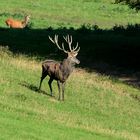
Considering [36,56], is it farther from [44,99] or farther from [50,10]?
[50,10]

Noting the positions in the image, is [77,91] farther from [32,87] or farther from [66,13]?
[66,13]

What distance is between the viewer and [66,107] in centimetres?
2152

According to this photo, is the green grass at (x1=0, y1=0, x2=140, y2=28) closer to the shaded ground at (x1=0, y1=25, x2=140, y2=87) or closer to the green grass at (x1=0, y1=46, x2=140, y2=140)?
the shaded ground at (x1=0, y1=25, x2=140, y2=87)

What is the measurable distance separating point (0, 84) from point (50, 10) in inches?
1596

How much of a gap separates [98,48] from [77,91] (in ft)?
45.6

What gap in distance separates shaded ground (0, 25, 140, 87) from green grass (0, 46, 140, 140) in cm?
321

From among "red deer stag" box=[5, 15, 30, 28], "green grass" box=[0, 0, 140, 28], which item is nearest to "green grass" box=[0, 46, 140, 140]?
"red deer stag" box=[5, 15, 30, 28]

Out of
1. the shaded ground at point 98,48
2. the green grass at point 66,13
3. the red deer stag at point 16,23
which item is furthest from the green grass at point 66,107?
the green grass at point 66,13

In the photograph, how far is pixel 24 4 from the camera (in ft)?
217

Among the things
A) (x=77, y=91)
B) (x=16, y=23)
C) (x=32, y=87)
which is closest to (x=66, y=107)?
(x=32, y=87)

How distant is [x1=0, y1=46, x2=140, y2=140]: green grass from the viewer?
16.7 meters

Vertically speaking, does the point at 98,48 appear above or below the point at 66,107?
above

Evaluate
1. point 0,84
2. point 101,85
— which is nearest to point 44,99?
point 0,84

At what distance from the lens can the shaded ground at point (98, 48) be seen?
33.7 m
